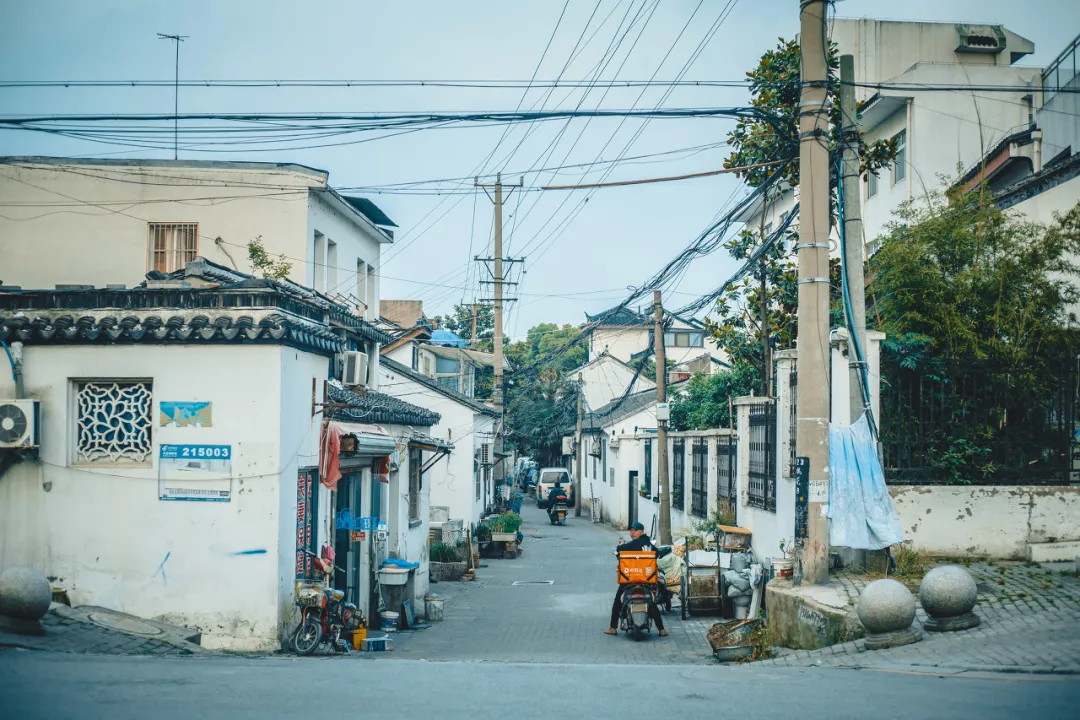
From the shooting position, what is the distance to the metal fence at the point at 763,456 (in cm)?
1500

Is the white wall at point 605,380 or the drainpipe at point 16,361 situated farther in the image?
the white wall at point 605,380

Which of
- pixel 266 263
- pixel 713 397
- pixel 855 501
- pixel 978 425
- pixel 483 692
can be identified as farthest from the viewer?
pixel 713 397

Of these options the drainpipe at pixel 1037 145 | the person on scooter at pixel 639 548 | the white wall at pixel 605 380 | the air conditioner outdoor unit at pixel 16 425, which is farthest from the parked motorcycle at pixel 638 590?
the white wall at pixel 605 380

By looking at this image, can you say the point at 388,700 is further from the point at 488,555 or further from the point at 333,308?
the point at 488,555

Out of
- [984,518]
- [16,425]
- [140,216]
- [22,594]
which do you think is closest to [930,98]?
[984,518]

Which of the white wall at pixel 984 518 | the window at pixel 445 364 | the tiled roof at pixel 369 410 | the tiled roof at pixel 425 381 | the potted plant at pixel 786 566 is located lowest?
the potted plant at pixel 786 566

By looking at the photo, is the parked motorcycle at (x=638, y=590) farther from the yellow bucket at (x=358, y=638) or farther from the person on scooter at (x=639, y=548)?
the yellow bucket at (x=358, y=638)

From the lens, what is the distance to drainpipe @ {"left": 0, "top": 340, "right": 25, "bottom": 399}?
10.7 metres

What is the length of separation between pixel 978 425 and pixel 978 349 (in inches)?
46.0

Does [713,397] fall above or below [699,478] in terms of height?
above

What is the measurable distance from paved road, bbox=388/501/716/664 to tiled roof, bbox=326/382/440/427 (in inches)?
137

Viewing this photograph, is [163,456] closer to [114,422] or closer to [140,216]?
[114,422]

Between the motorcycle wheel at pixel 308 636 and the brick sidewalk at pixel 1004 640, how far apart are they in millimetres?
5211

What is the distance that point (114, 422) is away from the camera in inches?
428
